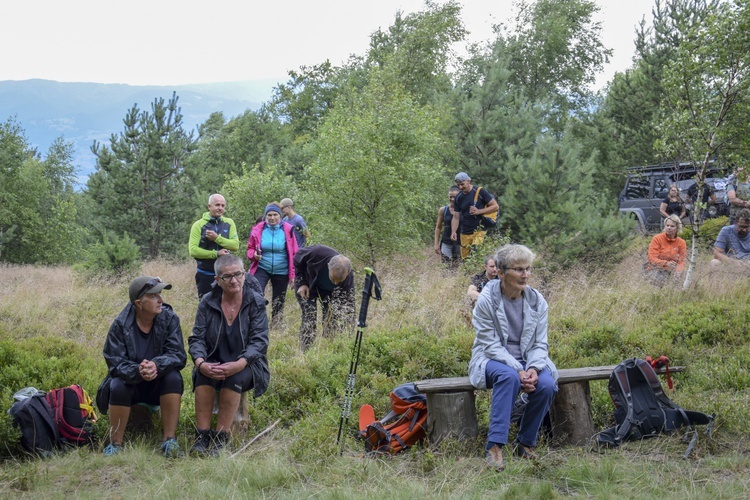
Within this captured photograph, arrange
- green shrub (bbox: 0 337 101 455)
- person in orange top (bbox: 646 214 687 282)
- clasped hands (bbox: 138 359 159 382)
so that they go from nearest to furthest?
clasped hands (bbox: 138 359 159 382) → green shrub (bbox: 0 337 101 455) → person in orange top (bbox: 646 214 687 282)

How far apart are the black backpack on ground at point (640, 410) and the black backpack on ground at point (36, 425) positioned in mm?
4101

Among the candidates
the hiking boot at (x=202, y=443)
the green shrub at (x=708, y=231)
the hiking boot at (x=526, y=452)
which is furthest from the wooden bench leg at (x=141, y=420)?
the green shrub at (x=708, y=231)

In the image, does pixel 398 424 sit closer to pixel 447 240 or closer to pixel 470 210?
pixel 470 210

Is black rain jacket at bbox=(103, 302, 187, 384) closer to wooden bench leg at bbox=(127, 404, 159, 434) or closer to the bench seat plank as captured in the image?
wooden bench leg at bbox=(127, 404, 159, 434)

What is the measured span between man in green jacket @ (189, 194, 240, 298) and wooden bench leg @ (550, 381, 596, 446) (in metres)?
4.95

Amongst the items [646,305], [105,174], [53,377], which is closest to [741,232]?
[646,305]

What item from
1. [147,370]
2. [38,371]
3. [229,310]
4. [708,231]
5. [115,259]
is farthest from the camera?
[115,259]

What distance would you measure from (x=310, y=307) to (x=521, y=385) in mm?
3372

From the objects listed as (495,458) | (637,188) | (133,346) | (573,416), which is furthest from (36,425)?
(637,188)

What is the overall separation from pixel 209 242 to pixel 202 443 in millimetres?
4001

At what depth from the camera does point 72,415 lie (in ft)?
18.3

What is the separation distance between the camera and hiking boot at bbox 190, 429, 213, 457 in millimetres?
5281

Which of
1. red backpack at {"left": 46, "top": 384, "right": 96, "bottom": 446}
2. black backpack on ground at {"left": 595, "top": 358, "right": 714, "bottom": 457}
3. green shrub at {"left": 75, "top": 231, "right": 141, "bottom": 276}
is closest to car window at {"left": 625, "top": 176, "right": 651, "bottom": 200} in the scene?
green shrub at {"left": 75, "top": 231, "right": 141, "bottom": 276}

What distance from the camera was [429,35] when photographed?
31641 millimetres
